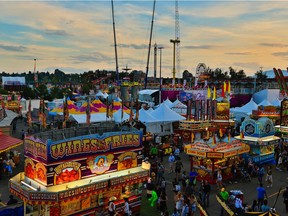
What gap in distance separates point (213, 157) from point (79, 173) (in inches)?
337

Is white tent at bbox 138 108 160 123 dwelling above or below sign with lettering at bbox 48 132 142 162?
below

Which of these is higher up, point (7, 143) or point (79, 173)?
point (79, 173)

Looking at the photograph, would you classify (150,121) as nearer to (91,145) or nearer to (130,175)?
(130,175)

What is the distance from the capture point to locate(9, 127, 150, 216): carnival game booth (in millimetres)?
10133

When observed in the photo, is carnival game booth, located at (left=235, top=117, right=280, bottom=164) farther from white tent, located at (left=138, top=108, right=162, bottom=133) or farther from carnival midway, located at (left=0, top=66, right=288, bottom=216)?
white tent, located at (left=138, top=108, right=162, bottom=133)

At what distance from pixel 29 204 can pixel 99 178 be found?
8.25ft

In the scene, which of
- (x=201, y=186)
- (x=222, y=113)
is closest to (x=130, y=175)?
(x=201, y=186)

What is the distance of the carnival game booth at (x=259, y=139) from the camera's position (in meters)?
21.1

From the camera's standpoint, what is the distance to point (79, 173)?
11.0 m

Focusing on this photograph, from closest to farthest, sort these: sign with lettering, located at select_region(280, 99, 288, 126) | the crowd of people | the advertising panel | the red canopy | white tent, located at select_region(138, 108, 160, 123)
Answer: the crowd of people
the red canopy
sign with lettering, located at select_region(280, 99, 288, 126)
white tent, located at select_region(138, 108, 160, 123)
the advertising panel

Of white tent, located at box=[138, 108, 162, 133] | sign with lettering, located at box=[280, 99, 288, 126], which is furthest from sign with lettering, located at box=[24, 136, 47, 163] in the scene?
white tent, located at box=[138, 108, 162, 133]

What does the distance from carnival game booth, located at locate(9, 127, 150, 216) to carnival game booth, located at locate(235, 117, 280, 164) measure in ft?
35.2

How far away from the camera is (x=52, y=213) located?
1034 centimetres

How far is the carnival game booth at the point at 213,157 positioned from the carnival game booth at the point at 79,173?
531cm
